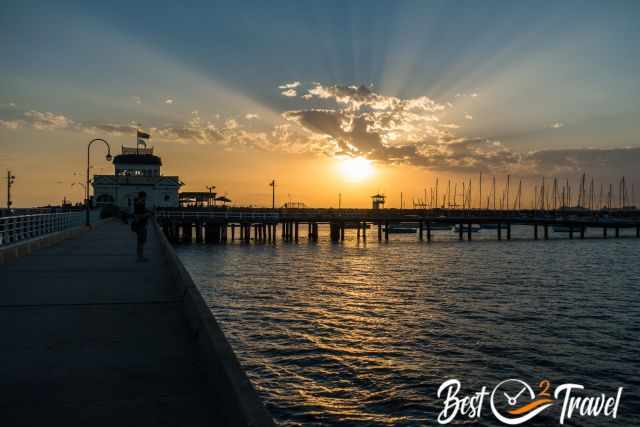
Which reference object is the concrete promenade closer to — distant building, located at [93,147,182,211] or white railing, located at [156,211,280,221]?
white railing, located at [156,211,280,221]

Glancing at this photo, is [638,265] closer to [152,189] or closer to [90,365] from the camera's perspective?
[90,365]

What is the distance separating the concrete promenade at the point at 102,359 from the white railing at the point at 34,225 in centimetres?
803

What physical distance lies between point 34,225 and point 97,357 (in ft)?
63.2

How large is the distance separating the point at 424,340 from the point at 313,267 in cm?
2287

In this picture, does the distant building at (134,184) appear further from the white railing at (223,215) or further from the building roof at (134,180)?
the white railing at (223,215)

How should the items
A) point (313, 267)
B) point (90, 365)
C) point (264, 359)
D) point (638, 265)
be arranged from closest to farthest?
point (90, 365) < point (264, 359) < point (313, 267) < point (638, 265)

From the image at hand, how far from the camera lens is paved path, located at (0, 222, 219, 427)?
4.75 m

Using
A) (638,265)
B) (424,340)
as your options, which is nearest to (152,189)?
(638,265)

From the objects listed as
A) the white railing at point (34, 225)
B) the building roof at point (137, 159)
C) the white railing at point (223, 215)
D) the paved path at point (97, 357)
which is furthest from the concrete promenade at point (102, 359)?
the building roof at point (137, 159)

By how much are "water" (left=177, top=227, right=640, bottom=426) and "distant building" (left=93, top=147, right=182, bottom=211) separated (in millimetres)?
52427

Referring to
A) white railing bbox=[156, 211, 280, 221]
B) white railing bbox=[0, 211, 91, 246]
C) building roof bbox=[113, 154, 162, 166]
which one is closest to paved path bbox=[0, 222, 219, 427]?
white railing bbox=[0, 211, 91, 246]

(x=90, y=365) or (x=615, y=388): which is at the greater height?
(x=90, y=365)

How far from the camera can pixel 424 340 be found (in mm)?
15672

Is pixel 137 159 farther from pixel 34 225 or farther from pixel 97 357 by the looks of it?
pixel 97 357
